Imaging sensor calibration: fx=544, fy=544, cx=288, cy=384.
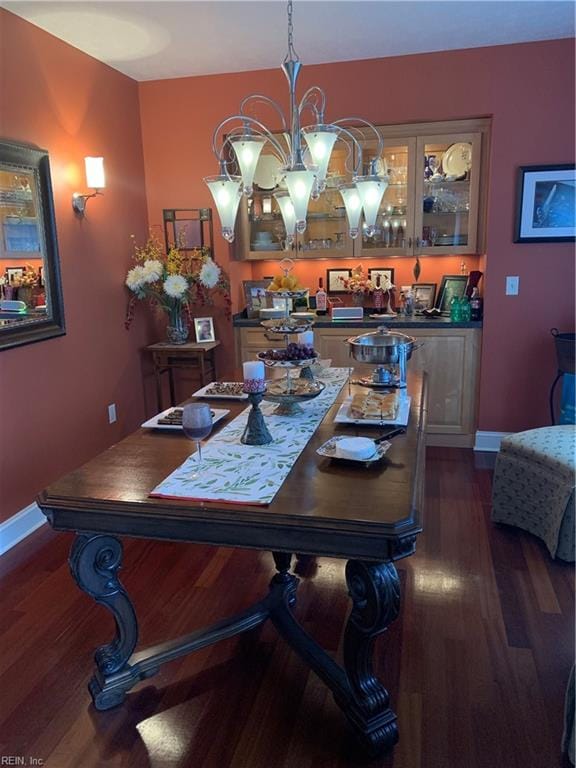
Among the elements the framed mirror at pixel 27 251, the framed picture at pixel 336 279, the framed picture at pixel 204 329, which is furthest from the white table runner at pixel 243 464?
the framed picture at pixel 336 279

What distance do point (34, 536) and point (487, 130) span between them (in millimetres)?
3686

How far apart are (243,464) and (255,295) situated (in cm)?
271

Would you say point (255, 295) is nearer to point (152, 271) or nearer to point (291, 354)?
point (152, 271)

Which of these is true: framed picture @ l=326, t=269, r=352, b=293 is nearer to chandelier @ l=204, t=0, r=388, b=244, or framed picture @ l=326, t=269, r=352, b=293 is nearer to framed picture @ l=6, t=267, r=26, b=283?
chandelier @ l=204, t=0, r=388, b=244

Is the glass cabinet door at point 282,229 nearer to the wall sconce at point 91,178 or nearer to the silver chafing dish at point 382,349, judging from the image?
the wall sconce at point 91,178

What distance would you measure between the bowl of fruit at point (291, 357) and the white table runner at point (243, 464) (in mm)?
220

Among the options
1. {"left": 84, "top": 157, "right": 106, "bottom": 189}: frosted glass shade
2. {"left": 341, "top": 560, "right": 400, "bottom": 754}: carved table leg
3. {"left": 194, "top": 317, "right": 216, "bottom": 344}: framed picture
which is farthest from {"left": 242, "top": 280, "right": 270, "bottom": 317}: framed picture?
{"left": 341, "top": 560, "right": 400, "bottom": 754}: carved table leg

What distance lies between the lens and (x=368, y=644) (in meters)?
1.54

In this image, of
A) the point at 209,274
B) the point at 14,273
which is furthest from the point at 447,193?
the point at 14,273

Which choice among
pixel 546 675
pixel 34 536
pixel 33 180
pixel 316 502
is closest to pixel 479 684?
pixel 546 675

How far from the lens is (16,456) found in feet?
9.21

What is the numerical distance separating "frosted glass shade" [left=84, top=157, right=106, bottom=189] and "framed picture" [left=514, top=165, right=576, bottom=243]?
260 cm

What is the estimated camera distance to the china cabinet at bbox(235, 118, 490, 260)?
3.68m

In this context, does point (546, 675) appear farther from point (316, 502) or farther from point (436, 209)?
point (436, 209)
